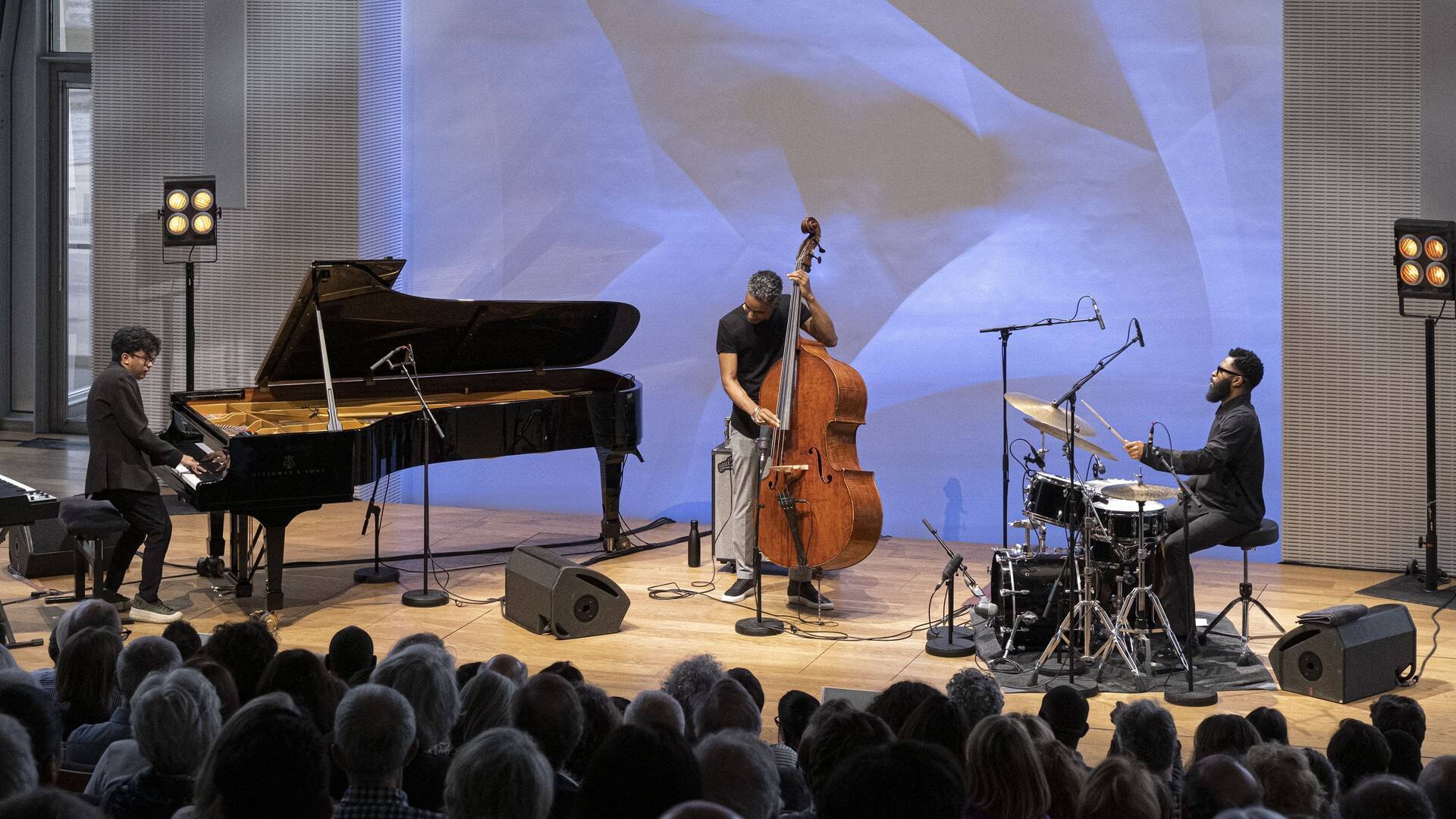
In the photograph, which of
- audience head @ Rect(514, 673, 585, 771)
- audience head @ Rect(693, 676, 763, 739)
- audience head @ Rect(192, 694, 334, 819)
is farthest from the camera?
audience head @ Rect(693, 676, 763, 739)

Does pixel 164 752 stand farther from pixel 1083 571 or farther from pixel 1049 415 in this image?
pixel 1083 571

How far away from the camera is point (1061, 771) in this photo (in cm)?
343

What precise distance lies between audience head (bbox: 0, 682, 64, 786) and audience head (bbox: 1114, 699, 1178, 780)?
2.60 m

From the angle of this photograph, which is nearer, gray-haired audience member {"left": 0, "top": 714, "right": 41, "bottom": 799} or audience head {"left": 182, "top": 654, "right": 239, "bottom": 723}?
gray-haired audience member {"left": 0, "top": 714, "right": 41, "bottom": 799}

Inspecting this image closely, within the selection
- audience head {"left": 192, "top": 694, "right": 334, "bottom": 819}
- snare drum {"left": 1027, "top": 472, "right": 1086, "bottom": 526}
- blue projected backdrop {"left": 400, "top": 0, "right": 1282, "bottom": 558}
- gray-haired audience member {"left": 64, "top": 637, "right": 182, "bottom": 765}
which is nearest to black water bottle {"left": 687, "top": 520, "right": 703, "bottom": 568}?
blue projected backdrop {"left": 400, "top": 0, "right": 1282, "bottom": 558}

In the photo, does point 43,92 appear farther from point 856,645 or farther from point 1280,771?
point 1280,771

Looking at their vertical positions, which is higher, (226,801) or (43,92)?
(43,92)

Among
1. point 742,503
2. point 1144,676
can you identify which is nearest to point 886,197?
point 742,503

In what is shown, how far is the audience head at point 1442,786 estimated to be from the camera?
3.32 metres

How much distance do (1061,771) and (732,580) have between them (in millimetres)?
4751

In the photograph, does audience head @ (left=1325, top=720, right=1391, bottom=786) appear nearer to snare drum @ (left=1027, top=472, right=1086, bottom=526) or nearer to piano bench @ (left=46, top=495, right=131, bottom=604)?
snare drum @ (left=1027, top=472, right=1086, bottom=526)

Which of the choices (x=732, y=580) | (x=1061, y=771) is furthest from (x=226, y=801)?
(x=732, y=580)

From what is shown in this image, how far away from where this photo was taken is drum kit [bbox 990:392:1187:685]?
20.3 ft

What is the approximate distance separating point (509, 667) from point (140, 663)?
3.31 ft
